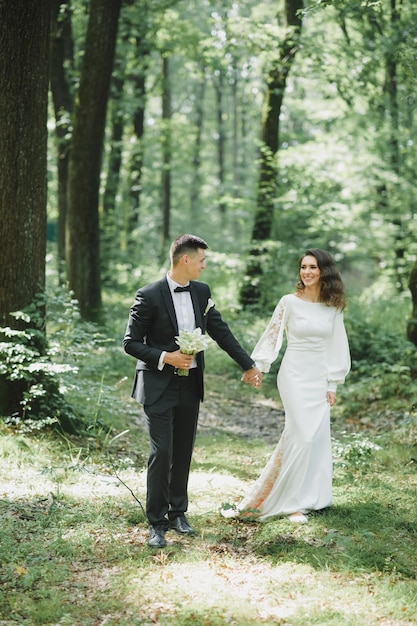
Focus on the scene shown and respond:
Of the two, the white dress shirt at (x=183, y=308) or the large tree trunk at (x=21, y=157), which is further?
the large tree trunk at (x=21, y=157)

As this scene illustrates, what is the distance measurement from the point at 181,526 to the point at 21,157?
421 cm

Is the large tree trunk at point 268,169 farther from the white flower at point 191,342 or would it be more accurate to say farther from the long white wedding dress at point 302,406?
the white flower at point 191,342

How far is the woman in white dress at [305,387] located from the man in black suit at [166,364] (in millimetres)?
833

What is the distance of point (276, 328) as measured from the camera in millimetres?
6125

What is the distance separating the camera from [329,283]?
6035mm

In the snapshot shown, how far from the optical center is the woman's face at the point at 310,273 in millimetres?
6039

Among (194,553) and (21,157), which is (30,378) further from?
(194,553)

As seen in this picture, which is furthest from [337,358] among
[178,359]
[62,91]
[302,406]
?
[62,91]

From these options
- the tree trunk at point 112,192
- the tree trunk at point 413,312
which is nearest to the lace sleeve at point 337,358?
the tree trunk at point 413,312

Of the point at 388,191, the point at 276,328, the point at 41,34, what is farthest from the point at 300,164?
the point at 276,328

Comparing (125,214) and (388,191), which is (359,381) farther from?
(125,214)

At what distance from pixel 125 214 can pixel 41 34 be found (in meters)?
14.9

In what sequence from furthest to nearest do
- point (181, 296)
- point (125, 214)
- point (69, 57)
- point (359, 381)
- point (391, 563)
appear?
point (125, 214) → point (69, 57) → point (359, 381) → point (181, 296) → point (391, 563)

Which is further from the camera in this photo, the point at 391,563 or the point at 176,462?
the point at 176,462
